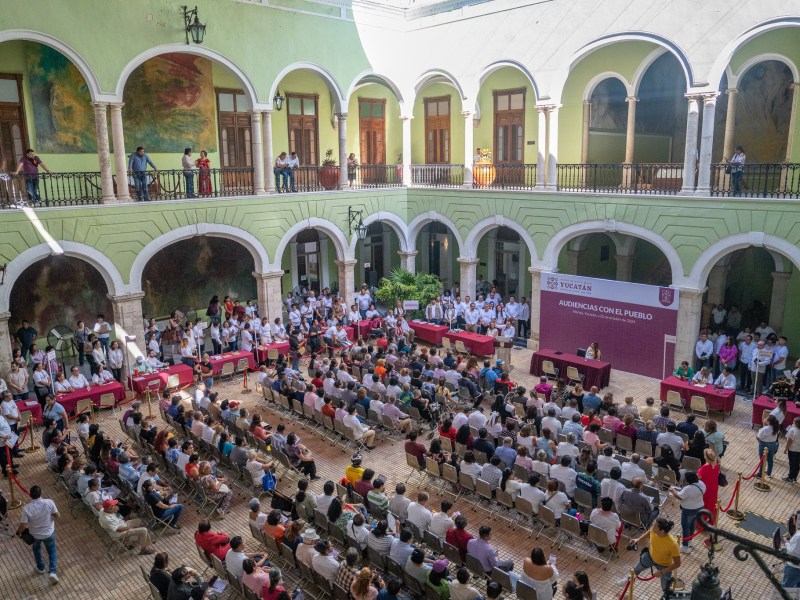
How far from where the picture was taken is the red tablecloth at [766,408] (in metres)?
13.3

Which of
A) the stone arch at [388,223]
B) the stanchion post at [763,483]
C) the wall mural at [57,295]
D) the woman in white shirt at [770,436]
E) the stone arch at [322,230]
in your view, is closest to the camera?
the woman in white shirt at [770,436]

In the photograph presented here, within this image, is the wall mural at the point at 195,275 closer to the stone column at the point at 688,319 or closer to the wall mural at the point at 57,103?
the wall mural at the point at 57,103

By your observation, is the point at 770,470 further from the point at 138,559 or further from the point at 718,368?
the point at 138,559

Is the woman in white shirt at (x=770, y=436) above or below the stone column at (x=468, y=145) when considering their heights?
below

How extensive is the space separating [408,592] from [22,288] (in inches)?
606

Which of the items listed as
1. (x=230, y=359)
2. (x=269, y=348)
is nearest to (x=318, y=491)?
(x=230, y=359)

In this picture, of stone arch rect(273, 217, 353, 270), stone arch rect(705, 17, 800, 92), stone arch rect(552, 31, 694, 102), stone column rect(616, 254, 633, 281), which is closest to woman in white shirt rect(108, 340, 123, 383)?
stone arch rect(273, 217, 353, 270)

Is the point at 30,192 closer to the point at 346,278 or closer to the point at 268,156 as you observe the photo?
the point at 268,156

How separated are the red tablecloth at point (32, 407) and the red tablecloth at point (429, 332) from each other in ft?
35.6

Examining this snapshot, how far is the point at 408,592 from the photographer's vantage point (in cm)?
902

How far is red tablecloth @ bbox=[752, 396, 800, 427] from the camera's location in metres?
13.3

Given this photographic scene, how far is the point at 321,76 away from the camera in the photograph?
21062 mm

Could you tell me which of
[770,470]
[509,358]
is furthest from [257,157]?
[770,470]

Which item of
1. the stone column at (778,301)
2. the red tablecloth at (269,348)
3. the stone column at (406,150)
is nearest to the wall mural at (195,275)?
the red tablecloth at (269,348)
